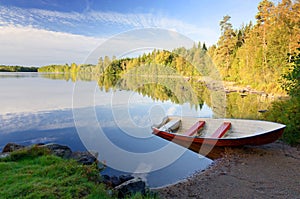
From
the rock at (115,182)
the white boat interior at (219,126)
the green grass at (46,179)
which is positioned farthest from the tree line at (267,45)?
the green grass at (46,179)

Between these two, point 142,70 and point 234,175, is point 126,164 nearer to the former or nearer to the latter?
point 234,175

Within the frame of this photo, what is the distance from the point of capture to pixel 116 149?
31.0 ft

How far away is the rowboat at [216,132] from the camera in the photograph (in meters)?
7.64

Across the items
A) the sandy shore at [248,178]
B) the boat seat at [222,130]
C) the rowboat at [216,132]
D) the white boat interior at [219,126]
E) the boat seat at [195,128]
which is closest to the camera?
the sandy shore at [248,178]

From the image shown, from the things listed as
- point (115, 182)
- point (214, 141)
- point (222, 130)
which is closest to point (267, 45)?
point (222, 130)

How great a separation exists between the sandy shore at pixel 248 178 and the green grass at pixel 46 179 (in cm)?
188

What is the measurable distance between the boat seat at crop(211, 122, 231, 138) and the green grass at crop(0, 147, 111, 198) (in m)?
5.50

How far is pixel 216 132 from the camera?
30.1 feet

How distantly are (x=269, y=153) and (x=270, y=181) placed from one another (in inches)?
94.9

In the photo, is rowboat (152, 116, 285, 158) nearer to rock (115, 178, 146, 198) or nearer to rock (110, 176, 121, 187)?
rock (110, 176, 121, 187)

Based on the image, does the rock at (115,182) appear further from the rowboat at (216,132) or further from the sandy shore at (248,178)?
the rowboat at (216,132)

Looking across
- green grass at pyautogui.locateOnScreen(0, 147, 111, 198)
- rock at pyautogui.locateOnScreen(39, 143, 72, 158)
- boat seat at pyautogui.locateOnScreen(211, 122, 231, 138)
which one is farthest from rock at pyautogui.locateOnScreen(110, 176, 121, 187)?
boat seat at pyautogui.locateOnScreen(211, 122, 231, 138)

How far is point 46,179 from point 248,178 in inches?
191

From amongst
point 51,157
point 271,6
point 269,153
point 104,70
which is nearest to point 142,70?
point 104,70
